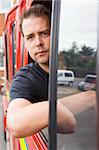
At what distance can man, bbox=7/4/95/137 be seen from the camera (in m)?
1.54

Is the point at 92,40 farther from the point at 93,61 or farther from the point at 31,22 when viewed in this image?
the point at 31,22

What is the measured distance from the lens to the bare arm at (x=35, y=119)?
1.53 m

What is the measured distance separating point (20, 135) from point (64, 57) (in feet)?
1.33

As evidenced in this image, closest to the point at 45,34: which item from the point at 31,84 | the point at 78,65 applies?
the point at 31,84

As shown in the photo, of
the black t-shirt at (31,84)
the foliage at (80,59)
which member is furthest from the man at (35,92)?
the foliage at (80,59)

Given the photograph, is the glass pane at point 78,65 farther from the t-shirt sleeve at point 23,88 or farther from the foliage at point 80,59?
the t-shirt sleeve at point 23,88

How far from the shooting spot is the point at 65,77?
5.21 ft

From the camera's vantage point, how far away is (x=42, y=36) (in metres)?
1.86

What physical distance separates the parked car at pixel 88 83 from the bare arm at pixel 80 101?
0.02 m

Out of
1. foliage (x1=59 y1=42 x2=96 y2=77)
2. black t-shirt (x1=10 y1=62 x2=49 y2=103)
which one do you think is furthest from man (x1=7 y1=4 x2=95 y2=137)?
foliage (x1=59 y1=42 x2=96 y2=77)

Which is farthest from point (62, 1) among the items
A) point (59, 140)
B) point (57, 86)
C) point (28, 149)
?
point (28, 149)

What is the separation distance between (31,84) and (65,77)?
34cm

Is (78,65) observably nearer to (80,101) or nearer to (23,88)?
(80,101)

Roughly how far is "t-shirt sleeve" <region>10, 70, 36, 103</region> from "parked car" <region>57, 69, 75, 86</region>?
0.24m
